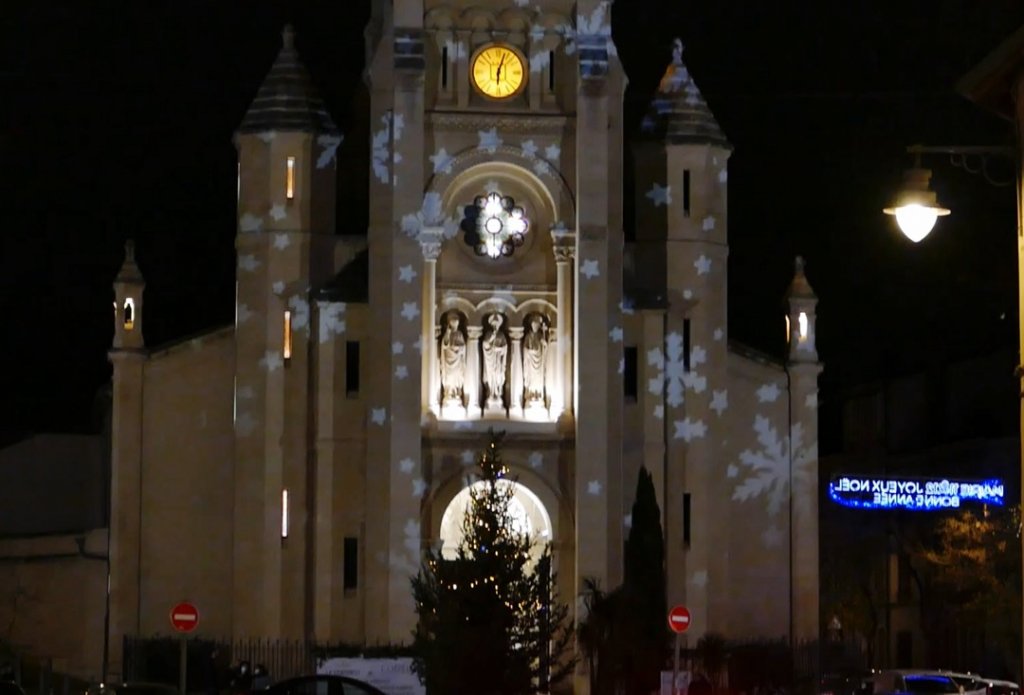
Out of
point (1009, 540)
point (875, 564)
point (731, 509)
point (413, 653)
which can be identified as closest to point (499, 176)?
point (731, 509)

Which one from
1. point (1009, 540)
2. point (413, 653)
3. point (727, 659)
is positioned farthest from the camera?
→ point (1009, 540)

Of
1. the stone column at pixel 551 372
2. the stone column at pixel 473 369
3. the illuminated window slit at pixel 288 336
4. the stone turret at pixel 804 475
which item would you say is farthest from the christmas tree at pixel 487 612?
the stone turret at pixel 804 475

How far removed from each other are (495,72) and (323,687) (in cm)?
2039

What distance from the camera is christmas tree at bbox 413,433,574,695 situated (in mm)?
39062

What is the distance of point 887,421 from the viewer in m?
79.8

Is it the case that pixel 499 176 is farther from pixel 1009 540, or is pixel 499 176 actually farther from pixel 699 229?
pixel 1009 540

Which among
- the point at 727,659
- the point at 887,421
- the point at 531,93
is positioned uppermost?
the point at 531,93

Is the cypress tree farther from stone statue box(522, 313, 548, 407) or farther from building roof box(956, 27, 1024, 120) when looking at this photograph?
building roof box(956, 27, 1024, 120)

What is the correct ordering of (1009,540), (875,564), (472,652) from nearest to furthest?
(472,652), (1009,540), (875,564)

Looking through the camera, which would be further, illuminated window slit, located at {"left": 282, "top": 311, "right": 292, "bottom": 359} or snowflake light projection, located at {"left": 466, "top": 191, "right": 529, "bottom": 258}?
illuminated window slit, located at {"left": 282, "top": 311, "right": 292, "bottom": 359}

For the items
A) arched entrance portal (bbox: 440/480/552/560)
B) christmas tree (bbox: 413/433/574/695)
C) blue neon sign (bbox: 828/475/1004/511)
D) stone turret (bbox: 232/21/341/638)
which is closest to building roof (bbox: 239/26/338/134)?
stone turret (bbox: 232/21/341/638)

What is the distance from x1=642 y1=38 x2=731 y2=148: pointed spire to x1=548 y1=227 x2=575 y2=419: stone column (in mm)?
4273

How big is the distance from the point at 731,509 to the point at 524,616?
21.4m

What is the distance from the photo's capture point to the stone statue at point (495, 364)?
58.3 m
